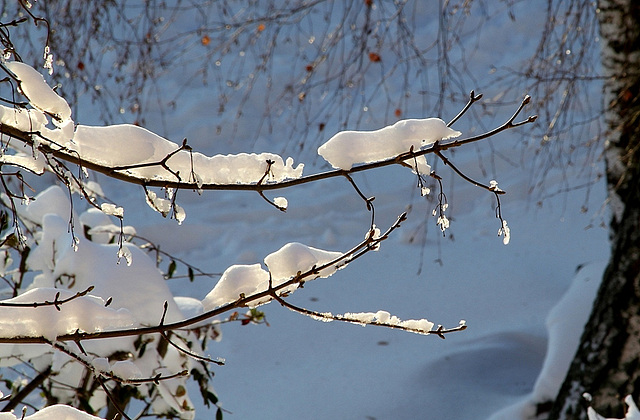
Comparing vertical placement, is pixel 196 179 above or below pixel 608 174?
below

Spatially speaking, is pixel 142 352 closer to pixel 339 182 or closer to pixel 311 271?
pixel 311 271

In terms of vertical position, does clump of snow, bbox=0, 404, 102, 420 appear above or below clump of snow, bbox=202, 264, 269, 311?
below

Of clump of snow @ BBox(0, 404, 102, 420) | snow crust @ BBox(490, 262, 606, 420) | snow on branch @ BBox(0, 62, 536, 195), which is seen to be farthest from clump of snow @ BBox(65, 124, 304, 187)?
snow crust @ BBox(490, 262, 606, 420)

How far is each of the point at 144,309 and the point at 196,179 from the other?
0.89 metres

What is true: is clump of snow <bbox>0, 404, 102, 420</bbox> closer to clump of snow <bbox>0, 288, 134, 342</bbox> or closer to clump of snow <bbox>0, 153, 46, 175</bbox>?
clump of snow <bbox>0, 288, 134, 342</bbox>

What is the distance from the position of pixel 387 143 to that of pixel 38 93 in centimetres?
44

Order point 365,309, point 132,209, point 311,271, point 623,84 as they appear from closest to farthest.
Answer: point 311,271 < point 623,84 < point 365,309 < point 132,209

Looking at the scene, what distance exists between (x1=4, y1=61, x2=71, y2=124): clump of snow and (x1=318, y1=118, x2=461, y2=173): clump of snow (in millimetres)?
334

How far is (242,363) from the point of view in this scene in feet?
12.8

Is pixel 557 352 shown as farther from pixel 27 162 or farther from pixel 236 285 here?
pixel 27 162

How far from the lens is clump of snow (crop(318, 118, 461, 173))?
89 cm

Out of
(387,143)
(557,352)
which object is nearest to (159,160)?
(387,143)

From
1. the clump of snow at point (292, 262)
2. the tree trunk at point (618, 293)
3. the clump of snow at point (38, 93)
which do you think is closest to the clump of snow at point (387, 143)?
the clump of snow at point (292, 262)

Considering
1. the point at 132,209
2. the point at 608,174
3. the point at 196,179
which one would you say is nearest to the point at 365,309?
the point at 608,174
